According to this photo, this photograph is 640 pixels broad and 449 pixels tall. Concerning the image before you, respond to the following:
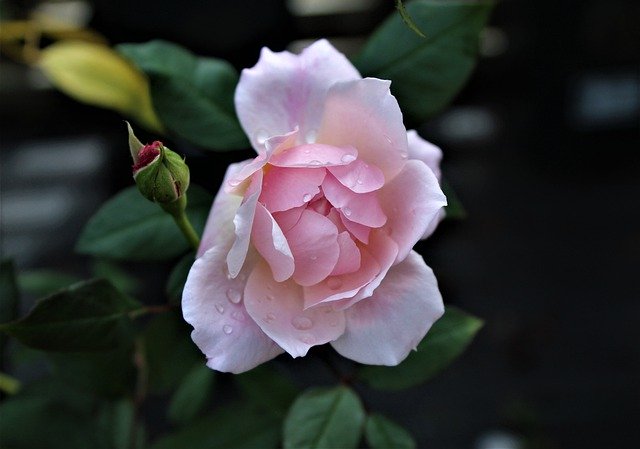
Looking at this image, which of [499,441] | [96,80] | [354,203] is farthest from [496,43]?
[354,203]

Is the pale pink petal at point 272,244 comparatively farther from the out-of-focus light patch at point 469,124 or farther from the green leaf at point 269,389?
the out-of-focus light patch at point 469,124

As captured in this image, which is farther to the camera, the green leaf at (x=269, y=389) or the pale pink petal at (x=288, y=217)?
the green leaf at (x=269, y=389)

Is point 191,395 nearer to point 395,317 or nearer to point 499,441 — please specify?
point 395,317

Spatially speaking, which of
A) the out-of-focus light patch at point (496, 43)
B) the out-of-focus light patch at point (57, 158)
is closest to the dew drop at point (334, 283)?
the out-of-focus light patch at point (57, 158)

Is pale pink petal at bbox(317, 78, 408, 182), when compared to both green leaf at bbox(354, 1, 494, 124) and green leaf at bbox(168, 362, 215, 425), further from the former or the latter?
green leaf at bbox(168, 362, 215, 425)

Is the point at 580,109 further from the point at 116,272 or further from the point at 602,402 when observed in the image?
the point at 116,272

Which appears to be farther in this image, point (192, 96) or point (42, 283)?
point (42, 283)
